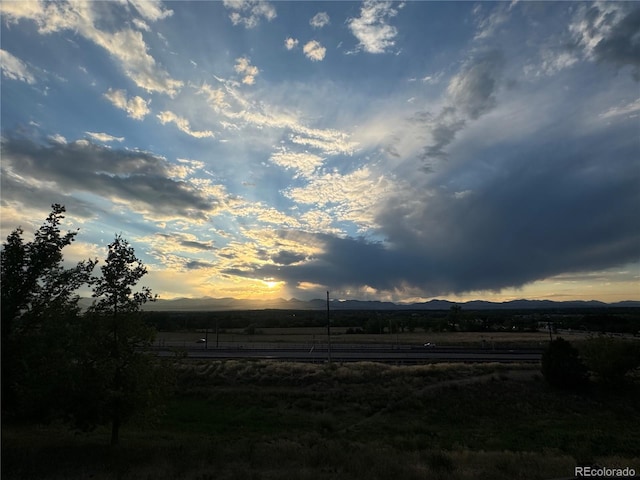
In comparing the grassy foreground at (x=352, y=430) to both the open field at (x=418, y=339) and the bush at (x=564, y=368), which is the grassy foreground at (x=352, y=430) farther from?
the open field at (x=418, y=339)

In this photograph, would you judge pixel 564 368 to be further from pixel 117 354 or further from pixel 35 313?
pixel 35 313

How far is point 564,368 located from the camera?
3775 cm

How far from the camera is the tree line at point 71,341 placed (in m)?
14.5

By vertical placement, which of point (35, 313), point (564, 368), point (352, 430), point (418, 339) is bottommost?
point (352, 430)

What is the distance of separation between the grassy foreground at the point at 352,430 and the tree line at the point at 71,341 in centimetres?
168

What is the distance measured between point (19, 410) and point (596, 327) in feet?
441

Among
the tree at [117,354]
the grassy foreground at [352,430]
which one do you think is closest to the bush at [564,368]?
the grassy foreground at [352,430]

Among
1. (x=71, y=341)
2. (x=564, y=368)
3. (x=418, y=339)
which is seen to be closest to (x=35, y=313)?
(x=71, y=341)

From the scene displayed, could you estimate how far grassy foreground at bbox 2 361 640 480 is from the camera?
1341 centimetres

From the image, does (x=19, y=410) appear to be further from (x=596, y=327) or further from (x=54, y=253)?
(x=596, y=327)

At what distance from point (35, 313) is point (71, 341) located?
257 centimetres
